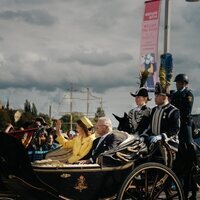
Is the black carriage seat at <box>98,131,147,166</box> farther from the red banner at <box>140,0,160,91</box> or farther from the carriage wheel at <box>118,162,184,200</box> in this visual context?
the red banner at <box>140,0,160,91</box>

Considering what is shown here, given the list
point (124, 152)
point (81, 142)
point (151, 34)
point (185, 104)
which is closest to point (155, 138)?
point (124, 152)

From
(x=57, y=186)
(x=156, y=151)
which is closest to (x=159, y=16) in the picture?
(x=156, y=151)

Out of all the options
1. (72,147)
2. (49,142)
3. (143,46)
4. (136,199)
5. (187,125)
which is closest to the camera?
(136,199)

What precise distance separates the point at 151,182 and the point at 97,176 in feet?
2.52

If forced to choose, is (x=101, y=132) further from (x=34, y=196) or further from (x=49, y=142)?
(x=49, y=142)

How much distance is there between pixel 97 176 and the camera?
22.6ft

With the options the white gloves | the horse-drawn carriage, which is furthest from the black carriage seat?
the white gloves

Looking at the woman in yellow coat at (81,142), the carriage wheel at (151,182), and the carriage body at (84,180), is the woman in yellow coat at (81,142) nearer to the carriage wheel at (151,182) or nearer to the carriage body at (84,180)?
the carriage body at (84,180)

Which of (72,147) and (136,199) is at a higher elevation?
(72,147)

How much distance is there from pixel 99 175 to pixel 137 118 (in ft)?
5.12

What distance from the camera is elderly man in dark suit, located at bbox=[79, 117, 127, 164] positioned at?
23.9 ft

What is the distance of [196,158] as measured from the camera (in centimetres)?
806

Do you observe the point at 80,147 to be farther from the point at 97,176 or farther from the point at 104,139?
the point at 97,176

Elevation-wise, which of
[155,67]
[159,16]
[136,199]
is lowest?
[136,199]
